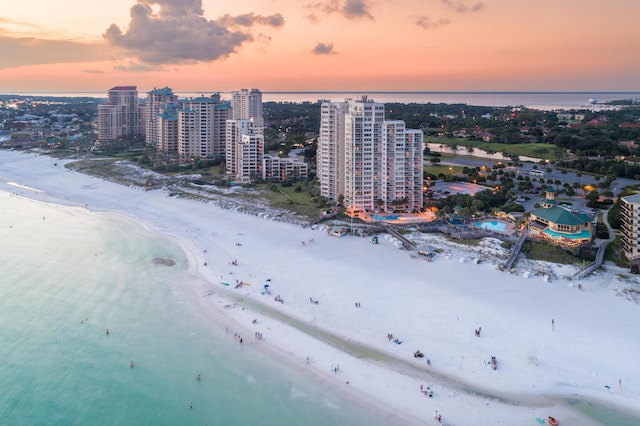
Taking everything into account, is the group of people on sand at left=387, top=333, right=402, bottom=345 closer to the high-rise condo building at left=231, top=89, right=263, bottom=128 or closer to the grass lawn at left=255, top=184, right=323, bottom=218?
the grass lawn at left=255, top=184, right=323, bottom=218

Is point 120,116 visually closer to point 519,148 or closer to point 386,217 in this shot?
point 386,217

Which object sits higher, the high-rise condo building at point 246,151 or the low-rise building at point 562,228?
the high-rise condo building at point 246,151

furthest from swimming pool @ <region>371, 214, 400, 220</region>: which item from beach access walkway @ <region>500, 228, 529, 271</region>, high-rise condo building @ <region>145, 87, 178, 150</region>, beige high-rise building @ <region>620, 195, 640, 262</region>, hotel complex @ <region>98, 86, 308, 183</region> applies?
high-rise condo building @ <region>145, 87, 178, 150</region>

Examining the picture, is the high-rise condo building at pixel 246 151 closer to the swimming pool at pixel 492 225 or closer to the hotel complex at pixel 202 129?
the hotel complex at pixel 202 129

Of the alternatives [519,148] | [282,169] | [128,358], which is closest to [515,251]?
[128,358]

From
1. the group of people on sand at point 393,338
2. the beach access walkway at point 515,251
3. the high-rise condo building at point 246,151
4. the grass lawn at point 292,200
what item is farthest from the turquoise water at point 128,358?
the high-rise condo building at point 246,151

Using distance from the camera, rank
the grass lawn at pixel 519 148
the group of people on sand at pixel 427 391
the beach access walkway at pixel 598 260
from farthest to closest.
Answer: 1. the grass lawn at pixel 519 148
2. the beach access walkway at pixel 598 260
3. the group of people on sand at pixel 427 391

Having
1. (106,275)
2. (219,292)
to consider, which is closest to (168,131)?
(106,275)
